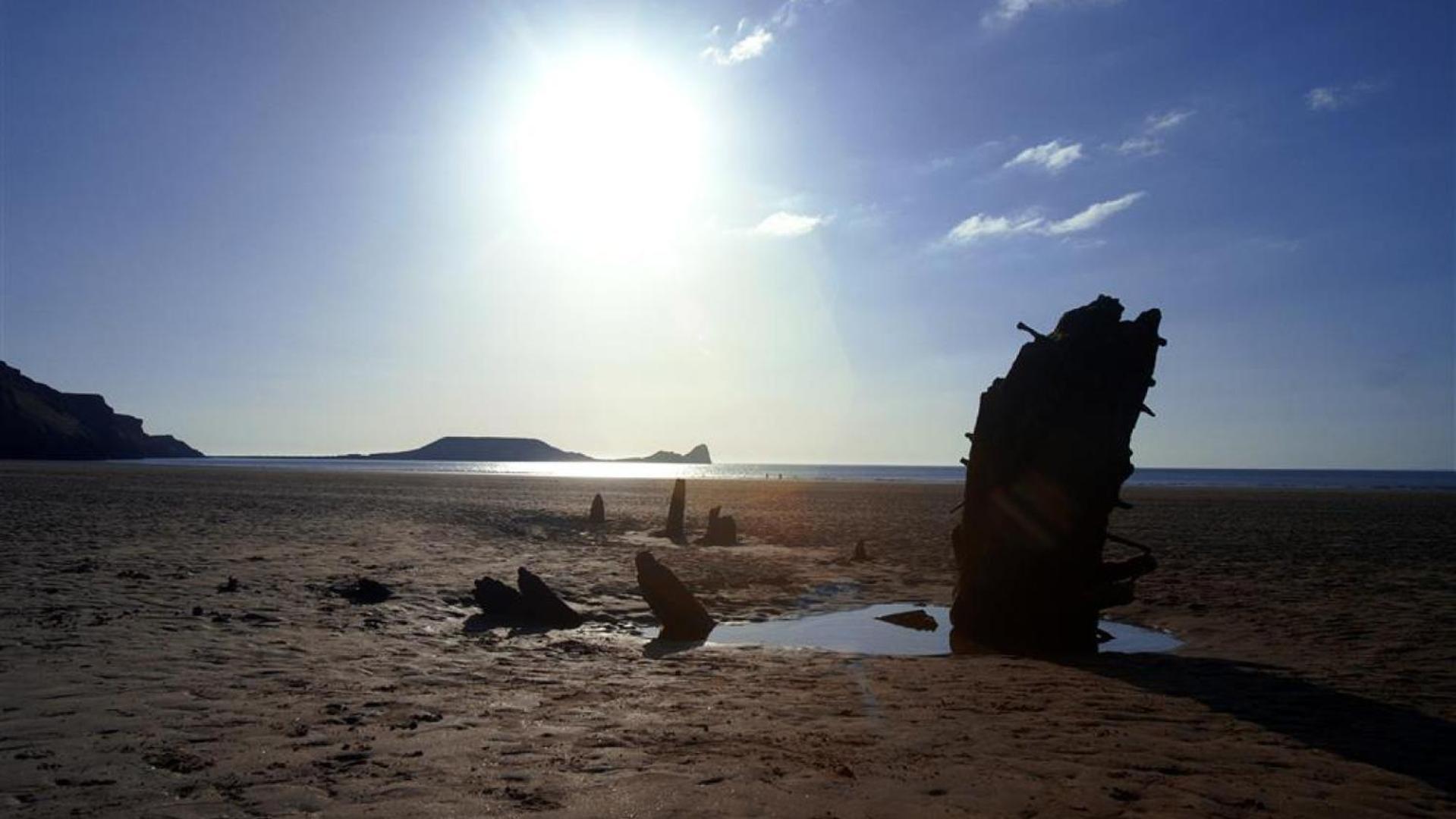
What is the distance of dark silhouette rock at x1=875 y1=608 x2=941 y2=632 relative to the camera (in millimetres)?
12117

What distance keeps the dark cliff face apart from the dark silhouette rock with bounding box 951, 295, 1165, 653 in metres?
137

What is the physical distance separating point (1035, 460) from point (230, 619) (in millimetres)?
9878

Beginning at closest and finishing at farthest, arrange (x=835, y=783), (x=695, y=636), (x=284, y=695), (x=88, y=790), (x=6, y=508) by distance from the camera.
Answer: (x=88, y=790), (x=835, y=783), (x=284, y=695), (x=695, y=636), (x=6, y=508)

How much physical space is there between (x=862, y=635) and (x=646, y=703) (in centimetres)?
500

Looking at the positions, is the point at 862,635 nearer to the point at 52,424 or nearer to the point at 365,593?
the point at 365,593

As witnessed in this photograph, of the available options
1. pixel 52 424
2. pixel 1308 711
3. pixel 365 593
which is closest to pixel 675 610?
pixel 365 593

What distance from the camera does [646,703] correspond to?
724 centimetres

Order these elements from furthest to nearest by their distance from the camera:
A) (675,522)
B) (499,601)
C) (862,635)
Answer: (675,522)
(499,601)
(862,635)

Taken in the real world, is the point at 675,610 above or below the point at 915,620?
above

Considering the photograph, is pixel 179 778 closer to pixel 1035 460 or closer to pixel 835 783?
pixel 835 783

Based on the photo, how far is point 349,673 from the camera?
7.88 metres

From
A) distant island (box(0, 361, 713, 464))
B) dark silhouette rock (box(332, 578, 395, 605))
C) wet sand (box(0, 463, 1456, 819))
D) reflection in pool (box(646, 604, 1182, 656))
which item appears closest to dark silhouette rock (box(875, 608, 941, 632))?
reflection in pool (box(646, 604, 1182, 656))

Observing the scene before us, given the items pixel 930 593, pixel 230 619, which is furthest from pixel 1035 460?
pixel 230 619

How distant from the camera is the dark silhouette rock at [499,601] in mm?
11719
